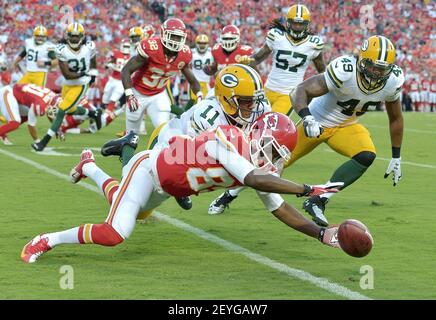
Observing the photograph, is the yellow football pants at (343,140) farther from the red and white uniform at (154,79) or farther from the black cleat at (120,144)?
the red and white uniform at (154,79)

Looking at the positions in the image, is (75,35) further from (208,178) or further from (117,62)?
(208,178)

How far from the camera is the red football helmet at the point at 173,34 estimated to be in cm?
Result: 905

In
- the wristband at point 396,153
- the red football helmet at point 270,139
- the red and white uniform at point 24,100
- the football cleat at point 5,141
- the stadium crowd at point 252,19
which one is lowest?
the stadium crowd at point 252,19

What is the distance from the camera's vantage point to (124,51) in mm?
17547

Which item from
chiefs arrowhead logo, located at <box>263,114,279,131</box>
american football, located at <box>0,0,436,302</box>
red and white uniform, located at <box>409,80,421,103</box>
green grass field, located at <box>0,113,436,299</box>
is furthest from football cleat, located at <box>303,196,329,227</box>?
red and white uniform, located at <box>409,80,421,103</box>

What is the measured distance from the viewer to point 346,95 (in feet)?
23.4

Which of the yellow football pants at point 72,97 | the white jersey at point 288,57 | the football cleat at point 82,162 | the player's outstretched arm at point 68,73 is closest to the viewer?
the football cleat at point 82,162

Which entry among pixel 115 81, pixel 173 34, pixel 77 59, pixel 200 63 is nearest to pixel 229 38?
pixel 77 59

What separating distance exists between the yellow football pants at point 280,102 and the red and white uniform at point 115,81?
675 cm

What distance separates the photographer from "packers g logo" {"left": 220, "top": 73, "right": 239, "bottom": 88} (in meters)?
5.32

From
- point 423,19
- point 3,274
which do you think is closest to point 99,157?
point 3,274

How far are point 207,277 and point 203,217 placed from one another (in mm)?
2116

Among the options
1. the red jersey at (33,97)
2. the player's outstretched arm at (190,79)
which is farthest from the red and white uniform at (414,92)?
the player's outstretched arm at (190,79)

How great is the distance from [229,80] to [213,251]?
114cm
